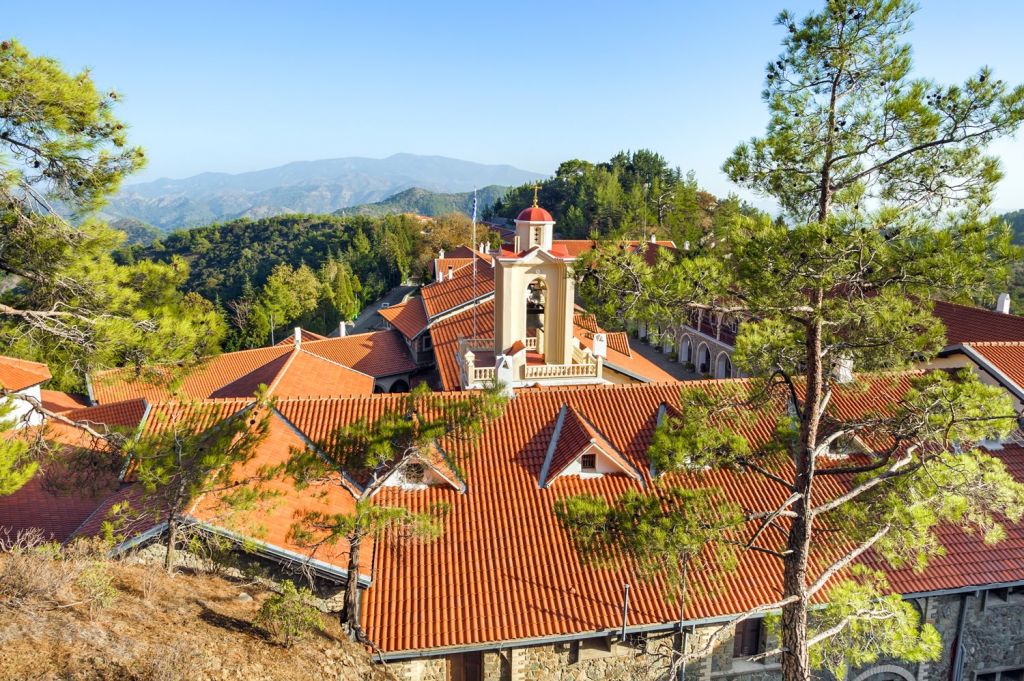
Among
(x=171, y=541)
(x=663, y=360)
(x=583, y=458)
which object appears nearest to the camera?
(x=171, y=541)

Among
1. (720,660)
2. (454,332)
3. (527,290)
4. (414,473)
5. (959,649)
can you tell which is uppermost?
(527,290)

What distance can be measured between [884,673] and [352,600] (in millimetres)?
9692

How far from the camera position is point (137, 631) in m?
6.96

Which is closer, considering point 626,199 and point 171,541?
point 171,541

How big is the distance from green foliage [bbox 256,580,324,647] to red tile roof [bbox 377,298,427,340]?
19.8 m

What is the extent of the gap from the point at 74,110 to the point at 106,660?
5.83 metres

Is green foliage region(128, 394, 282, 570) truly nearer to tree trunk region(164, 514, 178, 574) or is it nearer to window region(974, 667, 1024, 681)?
tree trunk region(164, 514, 178, 574)

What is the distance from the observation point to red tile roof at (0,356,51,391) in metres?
18.1

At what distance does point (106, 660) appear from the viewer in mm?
6152

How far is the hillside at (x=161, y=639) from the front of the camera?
6.02m

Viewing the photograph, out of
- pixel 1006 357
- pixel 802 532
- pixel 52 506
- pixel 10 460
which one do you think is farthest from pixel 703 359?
pixel 10 460

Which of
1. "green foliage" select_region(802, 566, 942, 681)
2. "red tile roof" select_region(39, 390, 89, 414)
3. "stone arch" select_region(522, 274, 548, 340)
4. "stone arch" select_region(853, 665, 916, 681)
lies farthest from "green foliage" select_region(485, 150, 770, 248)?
"green foliage" select_region(802, 566, 942, 681)

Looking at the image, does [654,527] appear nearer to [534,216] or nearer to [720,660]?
[720,660]

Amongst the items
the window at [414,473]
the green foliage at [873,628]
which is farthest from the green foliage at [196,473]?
the green foliage at [873,628]
